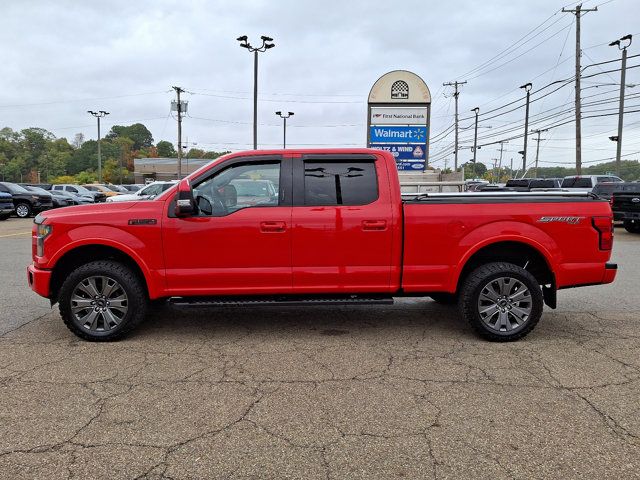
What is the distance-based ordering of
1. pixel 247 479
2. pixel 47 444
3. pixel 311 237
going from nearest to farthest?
1. pixel 247 479
2. pixel 47 444
3. pixel 311 237

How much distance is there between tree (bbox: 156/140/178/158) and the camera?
13675 centimetres

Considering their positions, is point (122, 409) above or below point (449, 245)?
below

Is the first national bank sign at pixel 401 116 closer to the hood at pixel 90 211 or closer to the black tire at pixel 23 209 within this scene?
the hood at pixel 90 211

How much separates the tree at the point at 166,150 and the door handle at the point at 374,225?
453 ft

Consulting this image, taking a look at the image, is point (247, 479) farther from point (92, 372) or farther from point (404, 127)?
point (404, 127)

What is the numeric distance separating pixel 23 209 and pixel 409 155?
18588 millimetres

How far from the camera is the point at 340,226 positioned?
16.0 feet

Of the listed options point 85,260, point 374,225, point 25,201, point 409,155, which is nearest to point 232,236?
point 374,225

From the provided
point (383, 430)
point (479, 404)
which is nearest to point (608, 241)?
point (479, 404)

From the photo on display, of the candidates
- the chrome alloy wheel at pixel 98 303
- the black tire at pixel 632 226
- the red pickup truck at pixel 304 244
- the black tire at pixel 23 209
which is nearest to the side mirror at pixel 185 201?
the red pickup truck at pixel 304 244

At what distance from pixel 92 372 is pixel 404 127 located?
438 inches

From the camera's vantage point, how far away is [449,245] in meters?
4.94

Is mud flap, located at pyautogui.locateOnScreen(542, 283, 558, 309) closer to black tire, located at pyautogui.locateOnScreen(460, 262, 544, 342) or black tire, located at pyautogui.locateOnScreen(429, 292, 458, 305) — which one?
black tire, located at pyautogui.locateOnScreen(460, 262, 544, 342)

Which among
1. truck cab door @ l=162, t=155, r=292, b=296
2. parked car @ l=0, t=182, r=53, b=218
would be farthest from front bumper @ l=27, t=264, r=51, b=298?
parked car @ l=0, t=182, r=53, b=218
